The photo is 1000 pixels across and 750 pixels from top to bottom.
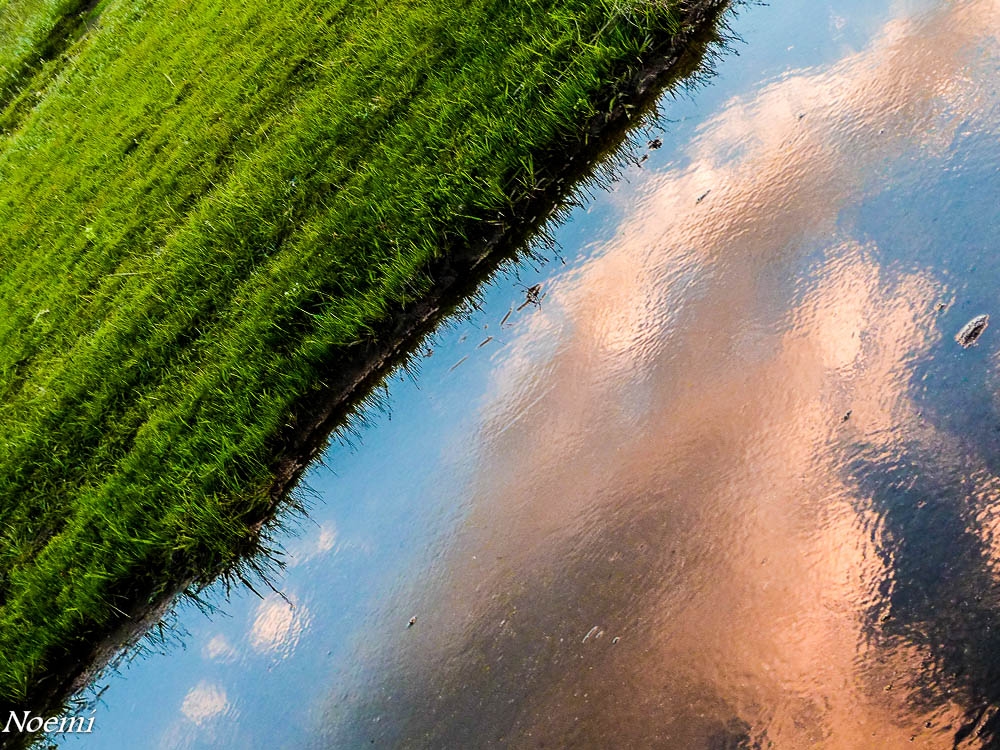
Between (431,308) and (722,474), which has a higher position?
(431,308)

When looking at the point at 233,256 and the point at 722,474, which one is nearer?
the point at 722,474

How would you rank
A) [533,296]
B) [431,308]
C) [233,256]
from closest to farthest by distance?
[533,296] < [431,308] < [233,256]

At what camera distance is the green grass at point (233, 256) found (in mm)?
4473

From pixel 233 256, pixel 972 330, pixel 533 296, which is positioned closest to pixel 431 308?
pixel 533 296

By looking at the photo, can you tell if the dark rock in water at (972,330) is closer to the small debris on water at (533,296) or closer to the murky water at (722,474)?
the murky water at (722,474)

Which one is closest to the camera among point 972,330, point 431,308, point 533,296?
point 972,330

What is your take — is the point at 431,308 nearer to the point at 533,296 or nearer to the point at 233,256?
the point at 533,296

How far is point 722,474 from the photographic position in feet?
10.6

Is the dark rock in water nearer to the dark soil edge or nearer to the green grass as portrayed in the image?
the dark soil edge

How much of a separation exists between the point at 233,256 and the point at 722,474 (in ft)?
14.4

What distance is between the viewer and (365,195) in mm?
5340

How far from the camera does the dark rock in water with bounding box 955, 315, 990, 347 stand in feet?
10.3

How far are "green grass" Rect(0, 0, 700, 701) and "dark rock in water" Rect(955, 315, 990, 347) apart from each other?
2974mm

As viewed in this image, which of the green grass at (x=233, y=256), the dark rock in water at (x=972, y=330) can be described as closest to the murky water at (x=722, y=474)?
the dark rock in water at (x=972, y=330)
